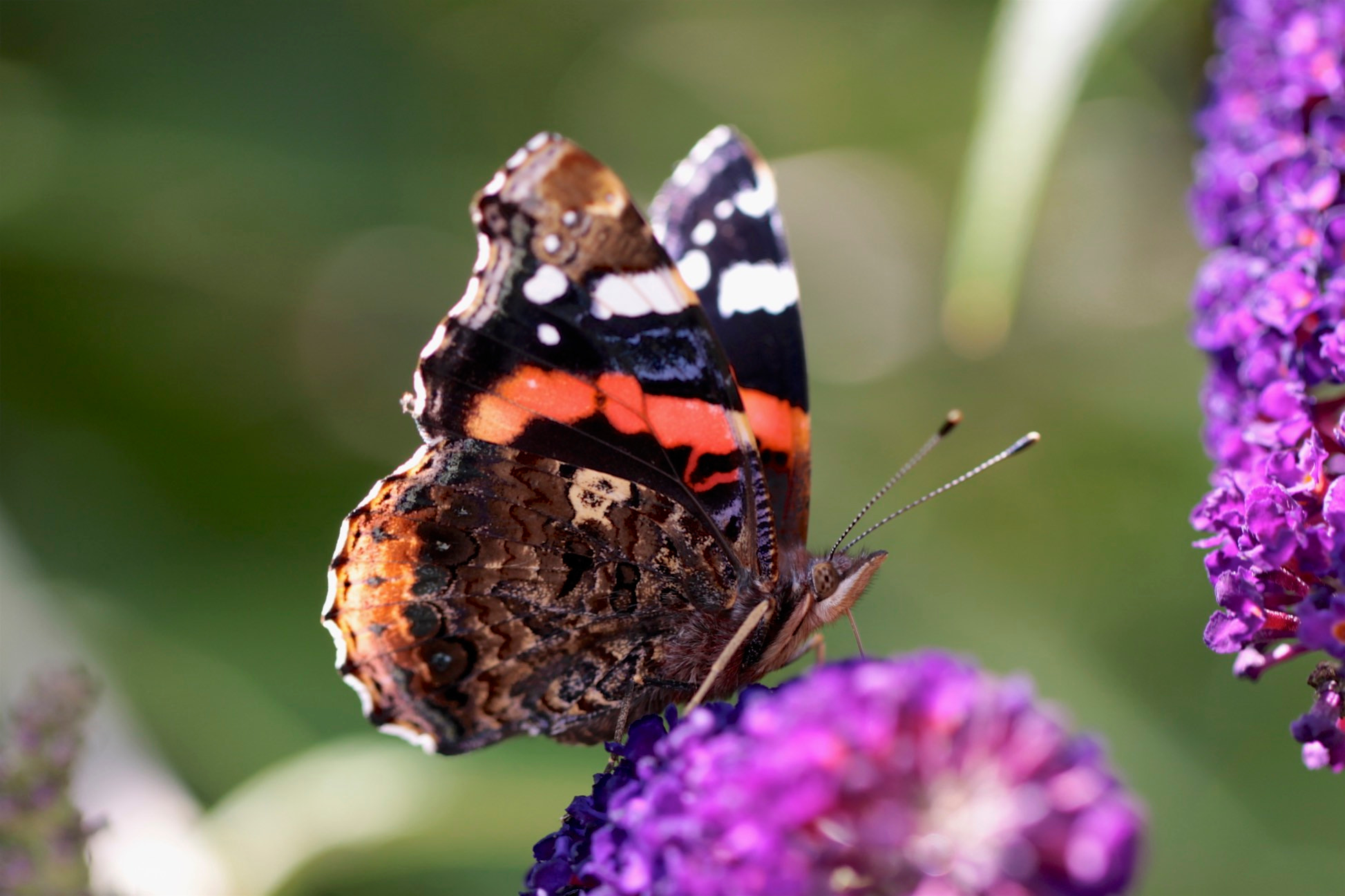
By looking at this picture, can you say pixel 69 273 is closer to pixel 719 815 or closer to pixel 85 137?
pixel 85 137

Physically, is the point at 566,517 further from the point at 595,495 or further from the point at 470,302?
the point at 470,302

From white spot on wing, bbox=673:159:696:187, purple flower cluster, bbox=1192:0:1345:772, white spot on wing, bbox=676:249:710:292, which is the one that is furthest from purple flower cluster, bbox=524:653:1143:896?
white spot on wing, bbox=673:159:696:187

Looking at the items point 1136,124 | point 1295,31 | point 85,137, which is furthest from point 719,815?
point 85,137

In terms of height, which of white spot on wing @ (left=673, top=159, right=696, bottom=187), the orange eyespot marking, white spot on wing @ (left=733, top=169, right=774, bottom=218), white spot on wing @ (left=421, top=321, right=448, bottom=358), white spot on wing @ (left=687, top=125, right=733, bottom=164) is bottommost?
the orange eyespot marking

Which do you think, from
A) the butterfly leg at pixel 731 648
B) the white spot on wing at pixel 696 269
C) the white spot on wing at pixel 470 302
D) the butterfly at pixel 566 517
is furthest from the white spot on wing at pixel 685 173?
the butterfly leg at pixel 731 648

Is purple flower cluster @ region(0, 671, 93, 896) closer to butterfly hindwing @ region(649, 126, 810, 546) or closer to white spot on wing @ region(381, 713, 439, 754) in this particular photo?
white spot on wing @ region(381, 713, 439, 754)

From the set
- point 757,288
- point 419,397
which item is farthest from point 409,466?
point 757,288

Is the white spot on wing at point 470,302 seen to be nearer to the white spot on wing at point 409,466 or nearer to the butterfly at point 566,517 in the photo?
the butterfly at point 566,517
